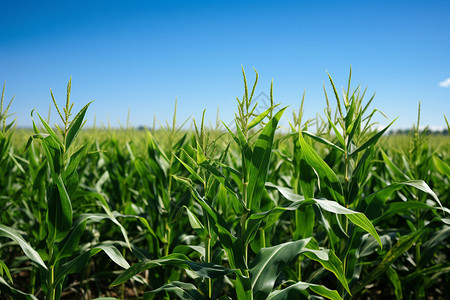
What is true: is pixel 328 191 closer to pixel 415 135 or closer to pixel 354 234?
pixel 354 234

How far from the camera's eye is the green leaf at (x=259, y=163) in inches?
54.4

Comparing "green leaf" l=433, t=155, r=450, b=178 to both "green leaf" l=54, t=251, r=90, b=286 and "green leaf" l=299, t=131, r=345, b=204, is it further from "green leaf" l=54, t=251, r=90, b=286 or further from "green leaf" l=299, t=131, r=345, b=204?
"green leaf" l=54, t=251, r=90, b=286

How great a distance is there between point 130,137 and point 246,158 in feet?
11.0

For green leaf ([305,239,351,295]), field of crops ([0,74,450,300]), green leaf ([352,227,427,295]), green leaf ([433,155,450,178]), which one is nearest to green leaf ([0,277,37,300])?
field of crops ([0,74,450,300])

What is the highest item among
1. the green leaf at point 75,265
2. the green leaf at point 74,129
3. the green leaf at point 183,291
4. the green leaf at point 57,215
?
the green leaf at point 74,129

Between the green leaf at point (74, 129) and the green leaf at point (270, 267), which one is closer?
the green leaf at point (270, 267)

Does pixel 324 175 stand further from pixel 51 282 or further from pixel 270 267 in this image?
pixel 51 282

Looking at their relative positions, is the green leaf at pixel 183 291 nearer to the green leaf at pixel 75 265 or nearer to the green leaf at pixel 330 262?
the green leaf at pixel 75 265

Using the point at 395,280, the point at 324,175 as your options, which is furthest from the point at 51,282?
the point at 395,280

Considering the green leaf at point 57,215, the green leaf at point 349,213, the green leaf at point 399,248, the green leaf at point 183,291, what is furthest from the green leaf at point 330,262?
the green leaf at point 57,215

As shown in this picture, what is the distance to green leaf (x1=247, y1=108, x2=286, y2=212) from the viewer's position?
1.38 meters

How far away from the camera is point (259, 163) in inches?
55.7

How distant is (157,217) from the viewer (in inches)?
100

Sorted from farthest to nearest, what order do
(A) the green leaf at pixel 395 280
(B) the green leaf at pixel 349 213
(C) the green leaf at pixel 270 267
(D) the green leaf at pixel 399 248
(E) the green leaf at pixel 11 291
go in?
(A) the green leaf at pixel 395 280, (D) the green leaf at pixel 399 248, (E) the green leaf at pixel 11 291, (C) the green leaf at pixel 270 267, (B) the green leaf at pixel 349 213
